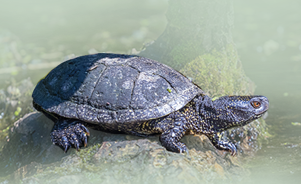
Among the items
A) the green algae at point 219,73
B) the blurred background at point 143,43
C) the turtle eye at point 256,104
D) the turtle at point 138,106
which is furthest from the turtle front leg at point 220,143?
the green algae at point 219,73

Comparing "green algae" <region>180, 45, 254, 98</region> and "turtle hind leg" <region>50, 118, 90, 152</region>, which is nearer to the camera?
"turtle hind leg" <region>50, 118, 90, 152</region>

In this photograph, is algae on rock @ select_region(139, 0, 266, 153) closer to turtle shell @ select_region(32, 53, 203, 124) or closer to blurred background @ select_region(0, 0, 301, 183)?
blurred background @ select_region(0, 0, 301, 183)

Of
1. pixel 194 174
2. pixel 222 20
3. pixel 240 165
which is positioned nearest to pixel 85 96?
pixel 194 174

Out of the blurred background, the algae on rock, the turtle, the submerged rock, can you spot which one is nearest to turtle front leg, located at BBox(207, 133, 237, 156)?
the turtle

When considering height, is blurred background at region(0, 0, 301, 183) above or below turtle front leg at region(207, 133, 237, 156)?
above

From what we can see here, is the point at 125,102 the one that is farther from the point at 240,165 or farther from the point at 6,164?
the point at 6,164

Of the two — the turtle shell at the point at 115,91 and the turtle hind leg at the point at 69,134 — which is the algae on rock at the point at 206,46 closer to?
the turtle shell at the point at 115,91

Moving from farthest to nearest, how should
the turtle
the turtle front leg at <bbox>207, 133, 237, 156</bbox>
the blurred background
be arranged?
1. the blurred background
2. the turtle front leg at <bbox>207, 133, 237, 156</bbox>
3. the turtle
